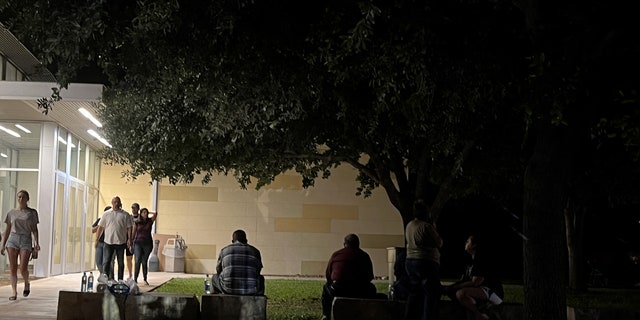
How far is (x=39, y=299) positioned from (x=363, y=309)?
589cm

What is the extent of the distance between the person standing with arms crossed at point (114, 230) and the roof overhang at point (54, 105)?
227 centimetres

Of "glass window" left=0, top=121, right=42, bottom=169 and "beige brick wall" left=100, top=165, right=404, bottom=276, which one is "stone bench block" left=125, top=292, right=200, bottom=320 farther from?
"beige brick wall" left=100, top=165, right=404, bottom=276

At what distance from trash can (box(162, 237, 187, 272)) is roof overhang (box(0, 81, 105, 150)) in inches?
188

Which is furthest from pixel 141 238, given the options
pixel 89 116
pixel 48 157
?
pixel 48 157

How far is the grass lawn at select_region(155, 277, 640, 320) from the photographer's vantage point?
11836 millimetres

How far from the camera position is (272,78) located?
8758 millimetres

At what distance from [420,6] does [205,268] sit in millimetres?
15844

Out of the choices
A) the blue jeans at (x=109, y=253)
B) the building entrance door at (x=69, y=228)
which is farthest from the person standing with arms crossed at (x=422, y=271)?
the building entrance door at (x=69, y=228)

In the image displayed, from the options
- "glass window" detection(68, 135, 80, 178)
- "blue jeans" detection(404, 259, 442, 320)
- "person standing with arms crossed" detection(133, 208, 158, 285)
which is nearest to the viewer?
"blue jeans" detection(404, 259, 442, 320)

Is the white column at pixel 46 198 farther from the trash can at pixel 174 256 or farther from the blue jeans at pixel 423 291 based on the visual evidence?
the blue jeans at pixel 423 291

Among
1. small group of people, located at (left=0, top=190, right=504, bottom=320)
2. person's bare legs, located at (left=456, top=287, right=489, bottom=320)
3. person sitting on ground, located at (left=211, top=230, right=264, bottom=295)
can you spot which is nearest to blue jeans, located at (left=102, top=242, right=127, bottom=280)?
small group of people, located at (left=0, top=190, right=504, bottom=320)

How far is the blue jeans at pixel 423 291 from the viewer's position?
28.1 feet

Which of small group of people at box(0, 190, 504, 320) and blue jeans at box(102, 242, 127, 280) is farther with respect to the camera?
blue jeans at box(102, 242, 127, 280)

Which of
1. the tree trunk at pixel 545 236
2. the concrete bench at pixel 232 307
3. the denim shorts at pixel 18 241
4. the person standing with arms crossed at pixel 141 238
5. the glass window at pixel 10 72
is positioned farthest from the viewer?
the glass window at pixel 10 72
